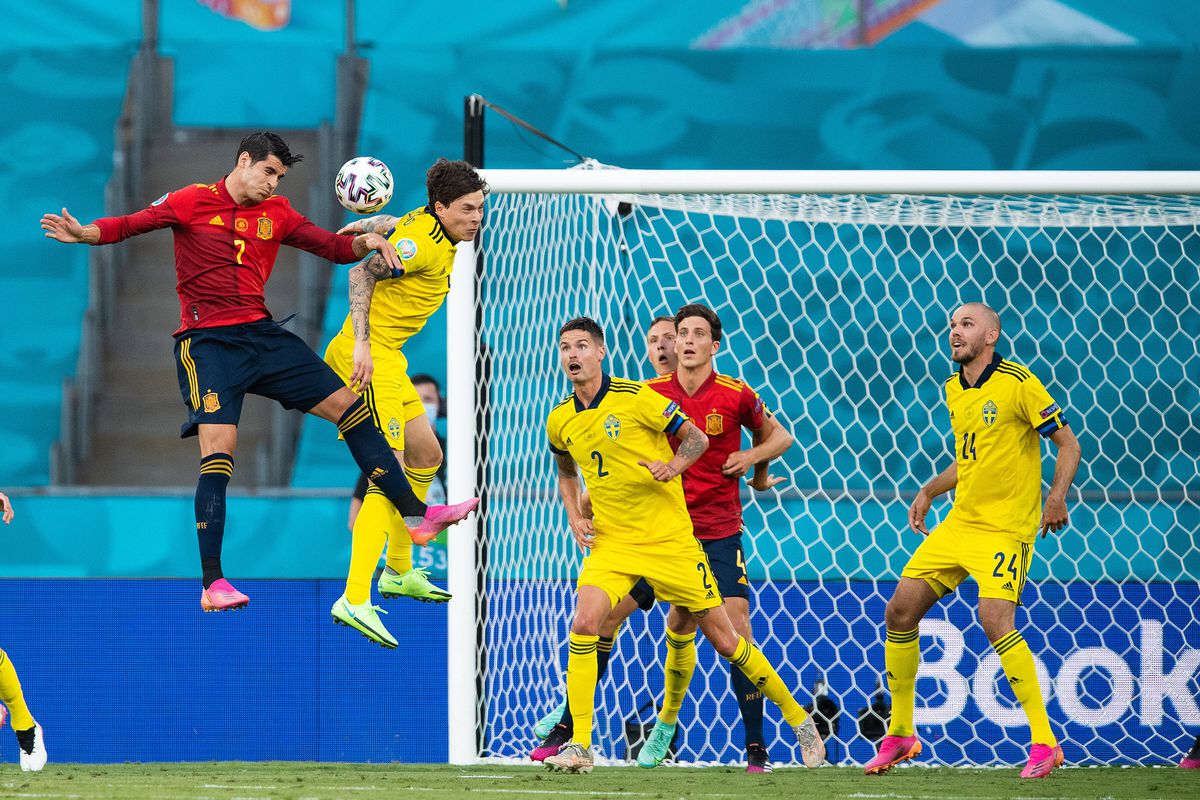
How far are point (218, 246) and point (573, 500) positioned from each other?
5.89 ft

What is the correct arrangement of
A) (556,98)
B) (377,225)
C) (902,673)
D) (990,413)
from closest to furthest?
1. (377,225)
2. (990,413)
3. (902,673)
4. (556,98)

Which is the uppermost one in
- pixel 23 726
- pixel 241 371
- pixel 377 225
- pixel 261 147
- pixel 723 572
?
pixel 261 147

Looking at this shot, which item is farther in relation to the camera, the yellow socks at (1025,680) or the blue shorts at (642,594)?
the blue shorts at (642,594)

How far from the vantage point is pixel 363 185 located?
556 centimetres

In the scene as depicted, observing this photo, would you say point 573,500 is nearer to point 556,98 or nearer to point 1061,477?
point 1061,477

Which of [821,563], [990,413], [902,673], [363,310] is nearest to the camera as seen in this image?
[363,310]

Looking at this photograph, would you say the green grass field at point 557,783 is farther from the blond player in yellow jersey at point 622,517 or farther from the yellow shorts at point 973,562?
the yellow shorts at point 973,562

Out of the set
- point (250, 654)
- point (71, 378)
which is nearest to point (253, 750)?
point (250, 654)

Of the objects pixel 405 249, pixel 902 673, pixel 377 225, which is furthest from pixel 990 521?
pixel 377 225

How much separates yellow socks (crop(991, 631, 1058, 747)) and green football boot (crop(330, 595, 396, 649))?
238 cm

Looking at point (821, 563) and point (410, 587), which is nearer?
point (410, 587)

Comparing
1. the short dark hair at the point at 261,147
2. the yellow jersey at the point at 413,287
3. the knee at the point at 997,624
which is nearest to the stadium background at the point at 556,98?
the knee at the point at 997,624

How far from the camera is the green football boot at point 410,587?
577 centimetres

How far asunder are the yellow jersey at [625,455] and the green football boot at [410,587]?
2.48ft
